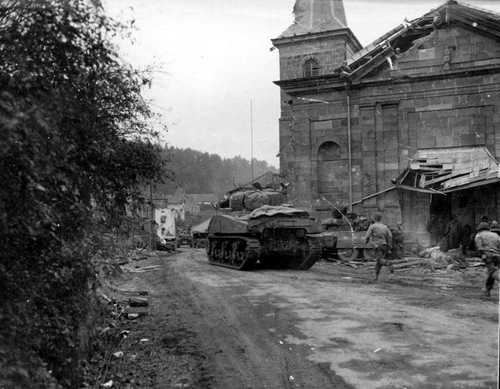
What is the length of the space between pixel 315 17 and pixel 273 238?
30.2 m

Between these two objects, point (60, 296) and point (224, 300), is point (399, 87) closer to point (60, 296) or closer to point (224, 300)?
point (224, 300)

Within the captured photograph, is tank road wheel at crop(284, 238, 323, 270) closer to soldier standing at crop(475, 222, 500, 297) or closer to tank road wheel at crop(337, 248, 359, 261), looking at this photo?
tank road wheel at crop(337, 248, 359, 261)

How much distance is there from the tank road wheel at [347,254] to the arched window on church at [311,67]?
2186cm

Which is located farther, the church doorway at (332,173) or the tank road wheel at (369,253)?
the church doorway at (332,173)

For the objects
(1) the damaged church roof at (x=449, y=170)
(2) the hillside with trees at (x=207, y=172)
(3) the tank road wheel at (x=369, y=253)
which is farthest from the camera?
(2) the hillside with trees at (x=207, y=172)

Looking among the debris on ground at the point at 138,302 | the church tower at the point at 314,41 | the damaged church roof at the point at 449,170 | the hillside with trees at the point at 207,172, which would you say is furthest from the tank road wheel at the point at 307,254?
the hillside with trees at the point at 207,172

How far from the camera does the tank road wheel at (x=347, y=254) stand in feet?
72.0

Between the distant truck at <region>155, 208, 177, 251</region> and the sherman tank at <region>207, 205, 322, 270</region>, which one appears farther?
the distant truck at <region>155, 208, 177, 251</region>

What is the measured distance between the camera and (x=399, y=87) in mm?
25047

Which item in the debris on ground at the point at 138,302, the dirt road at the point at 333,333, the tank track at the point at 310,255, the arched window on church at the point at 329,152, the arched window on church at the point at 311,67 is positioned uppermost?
the arched window on church at the point at 311,67

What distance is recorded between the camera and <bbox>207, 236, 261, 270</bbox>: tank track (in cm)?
1645

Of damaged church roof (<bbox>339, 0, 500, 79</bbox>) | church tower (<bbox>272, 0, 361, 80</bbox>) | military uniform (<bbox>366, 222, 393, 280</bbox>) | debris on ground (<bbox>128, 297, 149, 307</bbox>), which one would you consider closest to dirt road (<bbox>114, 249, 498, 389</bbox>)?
debris on ground (<bbox>128, 297, 149, 307</bbox>)

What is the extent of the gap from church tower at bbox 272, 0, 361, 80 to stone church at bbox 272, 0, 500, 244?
13.8 meters

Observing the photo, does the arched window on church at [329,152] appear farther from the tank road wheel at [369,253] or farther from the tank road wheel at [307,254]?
the tank road wheel at [307,254]
